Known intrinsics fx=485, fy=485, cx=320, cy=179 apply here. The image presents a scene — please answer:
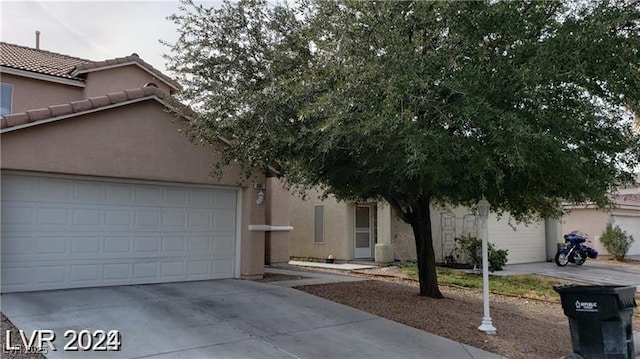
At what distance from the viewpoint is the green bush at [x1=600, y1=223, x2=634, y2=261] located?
21906mm

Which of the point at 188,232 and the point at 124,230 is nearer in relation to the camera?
the point at 124,230

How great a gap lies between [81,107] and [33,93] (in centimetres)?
440

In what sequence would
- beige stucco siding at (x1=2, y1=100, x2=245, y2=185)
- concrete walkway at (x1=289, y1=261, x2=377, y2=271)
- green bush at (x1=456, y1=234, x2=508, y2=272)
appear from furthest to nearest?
concrete walkway at (x1=289, y1=261, x2=377, y2=271) < green bush at (x1=456, y1=234, x2=508, y2=272) < beige stucco siding at (x1=2, y1=100, x2=245, y2=185)

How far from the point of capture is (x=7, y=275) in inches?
351

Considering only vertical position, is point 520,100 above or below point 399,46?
below

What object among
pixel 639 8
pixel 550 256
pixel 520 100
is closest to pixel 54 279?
pixel 520 100

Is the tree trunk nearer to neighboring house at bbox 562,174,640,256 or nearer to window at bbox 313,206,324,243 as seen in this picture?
window at bbox 313,206,324,243

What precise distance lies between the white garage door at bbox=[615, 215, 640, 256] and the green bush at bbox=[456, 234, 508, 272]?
11.5m

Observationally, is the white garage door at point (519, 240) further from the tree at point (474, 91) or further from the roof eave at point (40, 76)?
the roof eave at point (40, 76)

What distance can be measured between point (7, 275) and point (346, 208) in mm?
12004

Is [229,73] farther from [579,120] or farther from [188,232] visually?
[579,120]

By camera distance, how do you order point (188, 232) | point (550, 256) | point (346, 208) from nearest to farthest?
point (188, 232)
point (346, 208)
point (550, 256)

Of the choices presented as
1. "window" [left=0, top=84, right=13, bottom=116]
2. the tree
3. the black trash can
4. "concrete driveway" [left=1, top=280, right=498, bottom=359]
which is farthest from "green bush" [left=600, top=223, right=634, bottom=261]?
"window" [left=0, top=84, right=13, bottom=116]

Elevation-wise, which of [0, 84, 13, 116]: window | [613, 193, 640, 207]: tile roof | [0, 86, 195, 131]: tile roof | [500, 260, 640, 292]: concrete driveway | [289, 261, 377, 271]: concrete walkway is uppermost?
[0, 84, 13, 116]: window
